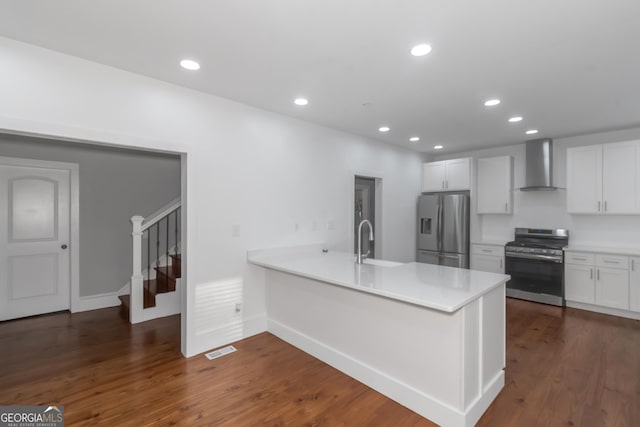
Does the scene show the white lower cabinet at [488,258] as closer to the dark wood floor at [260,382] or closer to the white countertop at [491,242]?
the white countertop at [491,242]

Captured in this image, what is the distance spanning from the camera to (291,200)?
3777mm

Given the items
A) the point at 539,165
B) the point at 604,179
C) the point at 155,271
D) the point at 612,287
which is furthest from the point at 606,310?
the point at 155,271

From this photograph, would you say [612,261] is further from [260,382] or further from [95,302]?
[95,302]

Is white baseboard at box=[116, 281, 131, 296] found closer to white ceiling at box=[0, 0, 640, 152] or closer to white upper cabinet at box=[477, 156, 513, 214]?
white ceiling at box=[0, 0, 640, 152]

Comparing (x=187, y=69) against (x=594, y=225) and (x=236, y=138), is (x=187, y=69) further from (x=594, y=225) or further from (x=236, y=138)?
(x=594, y=225)

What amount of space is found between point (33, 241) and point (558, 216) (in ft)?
25.1

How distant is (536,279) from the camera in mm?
4578

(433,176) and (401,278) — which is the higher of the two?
(433,176)

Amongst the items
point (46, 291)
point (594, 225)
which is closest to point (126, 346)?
point (46, 291)

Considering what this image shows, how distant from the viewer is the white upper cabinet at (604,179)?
401 centimetres

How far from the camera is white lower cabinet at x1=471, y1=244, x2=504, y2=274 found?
5014mm

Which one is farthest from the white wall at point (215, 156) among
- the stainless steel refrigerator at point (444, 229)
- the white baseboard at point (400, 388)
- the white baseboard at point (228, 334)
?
the stainless steel refrigerator at point (444, 229)

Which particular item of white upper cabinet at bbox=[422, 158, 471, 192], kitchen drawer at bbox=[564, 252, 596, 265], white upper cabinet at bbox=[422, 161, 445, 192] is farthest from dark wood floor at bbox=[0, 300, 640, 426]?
white upper cabinet at bbox=[422, 161, 445, 192]

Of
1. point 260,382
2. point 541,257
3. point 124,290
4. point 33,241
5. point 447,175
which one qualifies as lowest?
point 260,382
